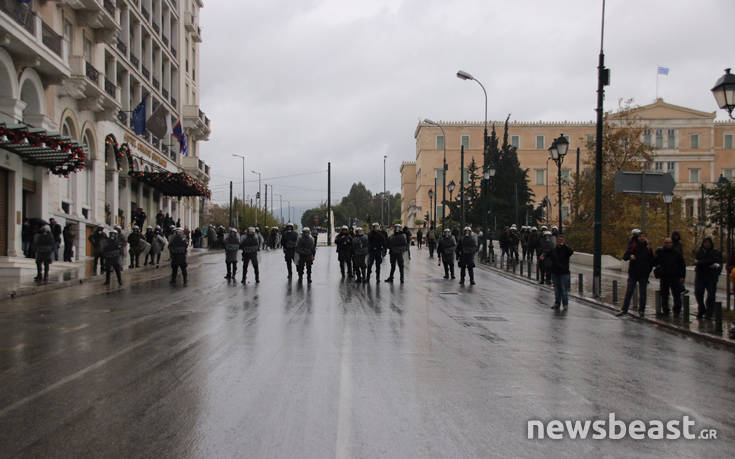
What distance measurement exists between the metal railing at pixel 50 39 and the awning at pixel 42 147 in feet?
13.7

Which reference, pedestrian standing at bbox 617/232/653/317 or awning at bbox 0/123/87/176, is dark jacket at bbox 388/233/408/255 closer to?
pedestrian standing at bbox 617/232/653/317

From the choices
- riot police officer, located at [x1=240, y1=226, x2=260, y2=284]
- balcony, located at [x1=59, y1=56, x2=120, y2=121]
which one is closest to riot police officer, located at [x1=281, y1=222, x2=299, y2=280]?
riot police officer, located at [x1=240, y1=226, x2=260, y2=284]

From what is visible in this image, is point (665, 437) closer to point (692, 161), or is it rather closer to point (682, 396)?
point (682, 396)

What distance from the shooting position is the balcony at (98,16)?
91.8 ft

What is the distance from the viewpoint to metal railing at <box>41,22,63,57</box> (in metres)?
23.7

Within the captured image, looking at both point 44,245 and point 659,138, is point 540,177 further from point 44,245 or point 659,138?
point 44,245

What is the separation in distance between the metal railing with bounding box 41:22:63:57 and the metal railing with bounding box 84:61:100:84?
10.4ft

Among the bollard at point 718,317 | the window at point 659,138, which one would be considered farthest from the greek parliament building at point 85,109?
the window at point 659,138

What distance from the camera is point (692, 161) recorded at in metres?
89.9

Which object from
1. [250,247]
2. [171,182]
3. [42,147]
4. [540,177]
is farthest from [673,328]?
[540,177]

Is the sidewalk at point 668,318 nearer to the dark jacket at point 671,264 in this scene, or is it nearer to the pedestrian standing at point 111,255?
the dark jacket at point 671,264

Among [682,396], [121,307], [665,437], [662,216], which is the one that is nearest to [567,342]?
[682,396]

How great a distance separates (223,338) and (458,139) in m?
91.6

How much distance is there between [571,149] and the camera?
3853 inches
